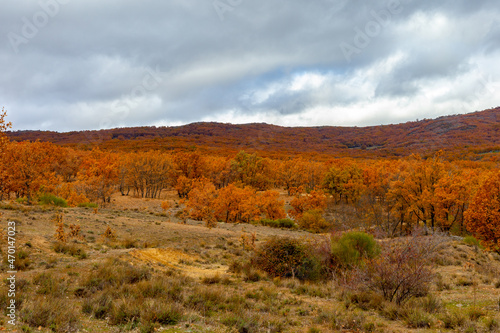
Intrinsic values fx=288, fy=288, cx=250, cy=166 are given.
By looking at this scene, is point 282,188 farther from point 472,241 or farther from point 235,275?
point 235,275

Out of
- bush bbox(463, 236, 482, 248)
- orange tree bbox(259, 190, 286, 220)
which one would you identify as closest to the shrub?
bush bbox(463, 236, 482, 248)

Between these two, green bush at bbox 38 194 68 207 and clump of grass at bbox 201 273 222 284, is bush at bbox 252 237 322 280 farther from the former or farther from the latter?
green bush at bbox 38 194 68 207

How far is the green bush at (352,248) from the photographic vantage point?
43.8ft

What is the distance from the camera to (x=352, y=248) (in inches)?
534

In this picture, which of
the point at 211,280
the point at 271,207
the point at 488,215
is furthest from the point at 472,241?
the point at 271,207

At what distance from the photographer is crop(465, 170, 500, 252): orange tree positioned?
18.3m

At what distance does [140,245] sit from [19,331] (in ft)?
38.9

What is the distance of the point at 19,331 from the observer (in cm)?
505

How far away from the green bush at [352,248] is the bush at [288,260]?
107 centimetres

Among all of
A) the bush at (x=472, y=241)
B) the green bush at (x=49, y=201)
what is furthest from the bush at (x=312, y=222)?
the green bush at (x=49, y=201)

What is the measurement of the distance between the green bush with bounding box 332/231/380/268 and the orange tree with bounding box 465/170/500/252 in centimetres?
999

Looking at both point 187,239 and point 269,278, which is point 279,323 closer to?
point 269,278

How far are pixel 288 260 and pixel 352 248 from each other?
10.1 feet

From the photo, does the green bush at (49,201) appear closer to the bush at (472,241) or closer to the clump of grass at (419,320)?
the clump of grass at (419,320)
